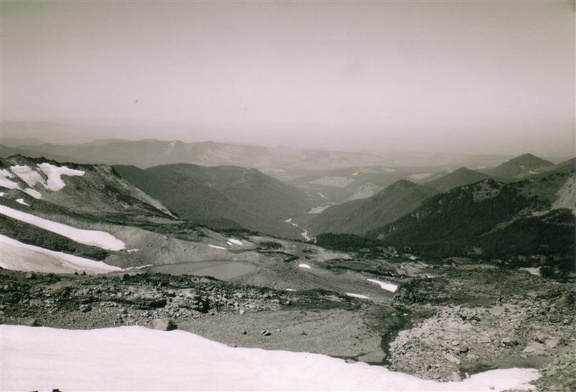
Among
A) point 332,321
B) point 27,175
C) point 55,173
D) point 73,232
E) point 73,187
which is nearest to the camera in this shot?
point 332,321

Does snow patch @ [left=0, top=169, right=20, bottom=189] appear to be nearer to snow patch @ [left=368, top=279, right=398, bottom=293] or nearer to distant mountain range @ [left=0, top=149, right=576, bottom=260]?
distant mountain range @ [left=0, top=149, right=576, bottom=260]

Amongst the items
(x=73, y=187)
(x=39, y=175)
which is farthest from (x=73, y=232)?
(x=39, y=175)

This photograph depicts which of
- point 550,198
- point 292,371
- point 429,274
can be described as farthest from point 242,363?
point 550,198

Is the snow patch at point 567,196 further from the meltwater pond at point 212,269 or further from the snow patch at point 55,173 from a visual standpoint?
the snow patch at point 55,173

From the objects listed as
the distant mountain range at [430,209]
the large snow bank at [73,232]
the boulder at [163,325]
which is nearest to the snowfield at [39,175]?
the distant mountain range at [430,209]

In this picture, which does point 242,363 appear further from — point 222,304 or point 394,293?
point 394,293

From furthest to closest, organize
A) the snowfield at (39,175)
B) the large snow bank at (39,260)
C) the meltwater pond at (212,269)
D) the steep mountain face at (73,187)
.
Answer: the steep mountain face at (73,187)
the snowfield at (39,175)
the meltwater pond at (212,269)
the large snow bank at (39,260)

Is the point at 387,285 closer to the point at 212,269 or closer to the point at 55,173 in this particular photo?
the point at 212,269
